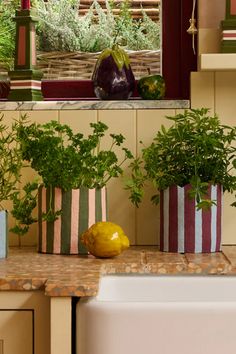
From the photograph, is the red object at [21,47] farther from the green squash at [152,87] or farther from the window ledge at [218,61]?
the window ledge at [218,61]

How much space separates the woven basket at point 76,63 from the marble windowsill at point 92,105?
199 millimetres

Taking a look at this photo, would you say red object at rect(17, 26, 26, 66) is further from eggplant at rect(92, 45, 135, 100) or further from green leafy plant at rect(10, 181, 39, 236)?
green leafy plant at rect(10, 181, 39, 236)

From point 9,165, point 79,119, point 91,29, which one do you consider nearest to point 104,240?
point 9,165

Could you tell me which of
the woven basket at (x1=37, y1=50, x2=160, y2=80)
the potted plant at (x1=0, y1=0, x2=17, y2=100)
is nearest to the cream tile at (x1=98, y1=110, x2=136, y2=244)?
the woven basket at (x1=37, y1=50, x2=160, y2=80)

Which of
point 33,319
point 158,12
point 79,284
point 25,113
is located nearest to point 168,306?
point 79,284

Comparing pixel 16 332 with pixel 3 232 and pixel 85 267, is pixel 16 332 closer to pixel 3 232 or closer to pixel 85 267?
pixel 85 267

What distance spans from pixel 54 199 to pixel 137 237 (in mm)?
337

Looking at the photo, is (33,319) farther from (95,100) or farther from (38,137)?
(95,100)

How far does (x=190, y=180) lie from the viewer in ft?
7.45

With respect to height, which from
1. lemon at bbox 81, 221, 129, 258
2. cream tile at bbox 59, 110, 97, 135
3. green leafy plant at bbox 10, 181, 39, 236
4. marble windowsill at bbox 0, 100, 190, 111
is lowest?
lemon at bbox 81, 221, 129, 258

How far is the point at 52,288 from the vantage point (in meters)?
1.82

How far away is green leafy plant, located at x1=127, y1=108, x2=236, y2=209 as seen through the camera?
2293mm

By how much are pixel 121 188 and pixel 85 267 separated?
1.64 feet

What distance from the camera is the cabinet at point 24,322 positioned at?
188 centimetres
